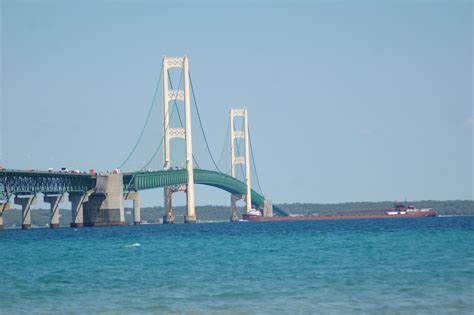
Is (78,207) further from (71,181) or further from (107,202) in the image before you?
(107,202)

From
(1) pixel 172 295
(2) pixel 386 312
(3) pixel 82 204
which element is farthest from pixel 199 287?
(3) pixel 82 204

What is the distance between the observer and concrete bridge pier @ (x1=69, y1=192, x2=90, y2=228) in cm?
9656

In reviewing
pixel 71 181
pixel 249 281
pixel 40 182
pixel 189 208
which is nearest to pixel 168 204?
pixel 189 208

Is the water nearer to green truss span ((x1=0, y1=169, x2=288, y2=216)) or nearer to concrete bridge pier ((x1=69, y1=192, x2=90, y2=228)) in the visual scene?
green truss span ((x1=0, y1=169, x2=288, y2=216))

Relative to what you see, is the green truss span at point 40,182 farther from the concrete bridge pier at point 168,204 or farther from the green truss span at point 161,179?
the concrete bridge pier at point 168,204

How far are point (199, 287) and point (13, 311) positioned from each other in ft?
18.3

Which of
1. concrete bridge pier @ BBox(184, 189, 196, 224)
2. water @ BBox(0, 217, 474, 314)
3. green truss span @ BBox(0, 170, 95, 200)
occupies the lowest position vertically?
water @ BBox(0, 217, 474, 314)

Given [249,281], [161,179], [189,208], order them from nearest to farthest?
[249,281] < [161,179] < [189,208]

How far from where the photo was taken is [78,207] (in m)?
96.6

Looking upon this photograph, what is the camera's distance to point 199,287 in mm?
27516

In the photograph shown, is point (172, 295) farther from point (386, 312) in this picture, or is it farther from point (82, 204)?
point (82, 204)

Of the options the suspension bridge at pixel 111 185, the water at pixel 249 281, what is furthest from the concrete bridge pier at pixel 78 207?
the water at pixel 249 281

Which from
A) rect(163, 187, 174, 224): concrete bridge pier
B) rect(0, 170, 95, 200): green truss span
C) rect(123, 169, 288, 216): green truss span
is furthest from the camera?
rect(163, 187, 174, 224): concrete bridge pier

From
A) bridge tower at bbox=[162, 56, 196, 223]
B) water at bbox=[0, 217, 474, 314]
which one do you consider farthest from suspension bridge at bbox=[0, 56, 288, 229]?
water at bbox=[0, 217, 474, 314]
